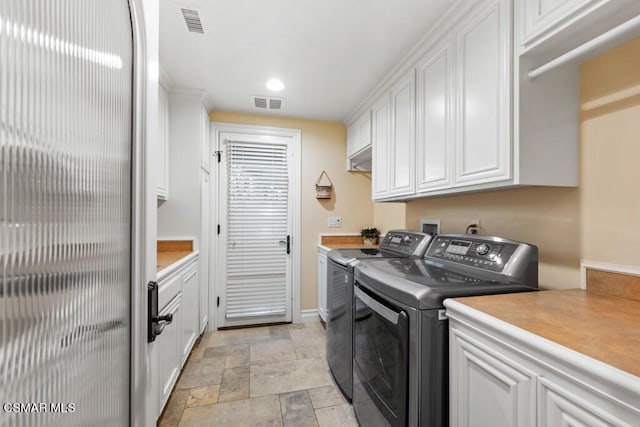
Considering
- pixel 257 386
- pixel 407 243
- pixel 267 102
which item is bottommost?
pixel 257 386

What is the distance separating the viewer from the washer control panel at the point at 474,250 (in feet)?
4.44

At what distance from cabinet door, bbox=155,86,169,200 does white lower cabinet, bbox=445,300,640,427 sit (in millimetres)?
2295

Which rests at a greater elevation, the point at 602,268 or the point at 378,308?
the point at 602,268

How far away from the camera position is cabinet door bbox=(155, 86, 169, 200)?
2318 mm

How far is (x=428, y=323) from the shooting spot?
1093mm

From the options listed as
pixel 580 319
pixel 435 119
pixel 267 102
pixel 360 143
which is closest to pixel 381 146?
pixel 360 143

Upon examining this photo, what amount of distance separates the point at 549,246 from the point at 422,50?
139 cm

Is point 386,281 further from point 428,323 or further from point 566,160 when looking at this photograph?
point 566,160

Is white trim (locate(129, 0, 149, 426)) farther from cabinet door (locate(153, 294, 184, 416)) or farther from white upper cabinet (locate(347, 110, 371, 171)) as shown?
white upper cabinet (locate(347, 110, 371, 171))

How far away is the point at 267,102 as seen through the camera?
112 inches

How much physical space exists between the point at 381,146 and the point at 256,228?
1.64 m

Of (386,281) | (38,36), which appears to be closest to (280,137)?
(386,281)

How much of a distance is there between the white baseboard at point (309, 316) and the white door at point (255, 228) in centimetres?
15

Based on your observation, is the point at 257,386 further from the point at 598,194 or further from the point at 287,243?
the point at 598,194
